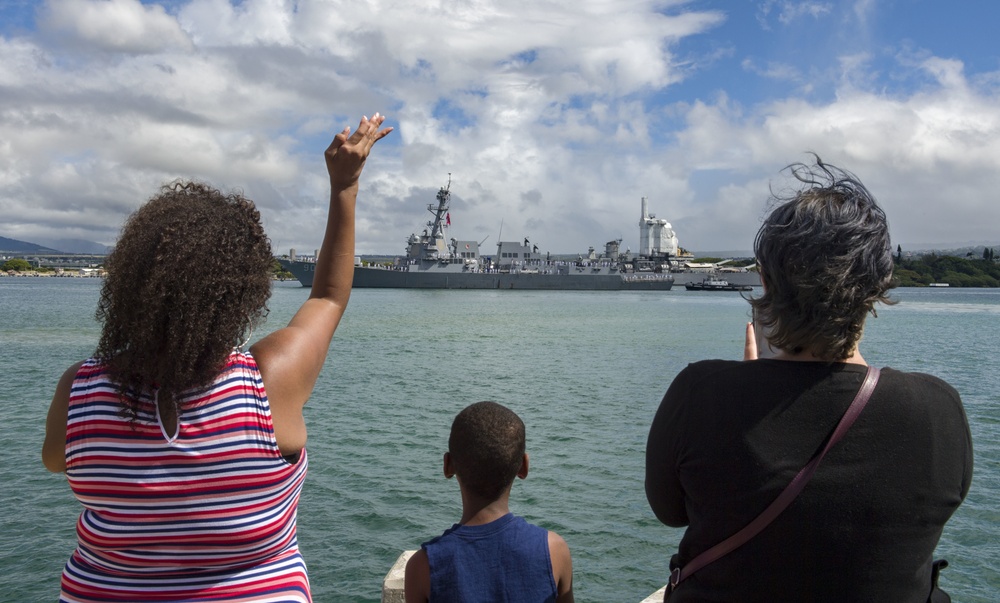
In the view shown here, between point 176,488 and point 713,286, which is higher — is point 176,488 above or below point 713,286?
above

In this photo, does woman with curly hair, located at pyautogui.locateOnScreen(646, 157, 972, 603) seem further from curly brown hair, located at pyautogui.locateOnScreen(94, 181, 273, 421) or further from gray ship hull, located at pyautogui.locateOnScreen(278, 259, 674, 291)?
gray ship hull, located at pyautogui.locateOnScreen(278, 259, 674, 291)

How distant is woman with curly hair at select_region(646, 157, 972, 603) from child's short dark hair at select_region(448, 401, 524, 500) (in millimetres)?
665

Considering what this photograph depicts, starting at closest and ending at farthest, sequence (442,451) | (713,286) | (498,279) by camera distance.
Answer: (442,451)
(498,279)
(713,286)

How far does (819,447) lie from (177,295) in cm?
144

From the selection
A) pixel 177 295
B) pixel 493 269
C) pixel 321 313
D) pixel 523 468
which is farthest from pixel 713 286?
pixel 177 295

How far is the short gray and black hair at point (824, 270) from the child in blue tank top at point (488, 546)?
3.02ft

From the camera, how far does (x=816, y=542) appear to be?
1.66 meters

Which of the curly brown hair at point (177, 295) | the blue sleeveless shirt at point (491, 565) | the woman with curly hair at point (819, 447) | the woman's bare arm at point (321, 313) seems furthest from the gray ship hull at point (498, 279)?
the woman with curly hair at point (819, 447)

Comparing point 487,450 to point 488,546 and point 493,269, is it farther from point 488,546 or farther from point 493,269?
point 493,269

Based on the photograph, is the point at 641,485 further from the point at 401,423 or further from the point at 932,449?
the point at 932,449

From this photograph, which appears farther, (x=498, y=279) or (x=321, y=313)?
(x=498, y=279)

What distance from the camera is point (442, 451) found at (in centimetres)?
1056

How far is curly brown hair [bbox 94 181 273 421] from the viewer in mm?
1572

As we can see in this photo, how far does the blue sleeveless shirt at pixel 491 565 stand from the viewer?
2.17m
